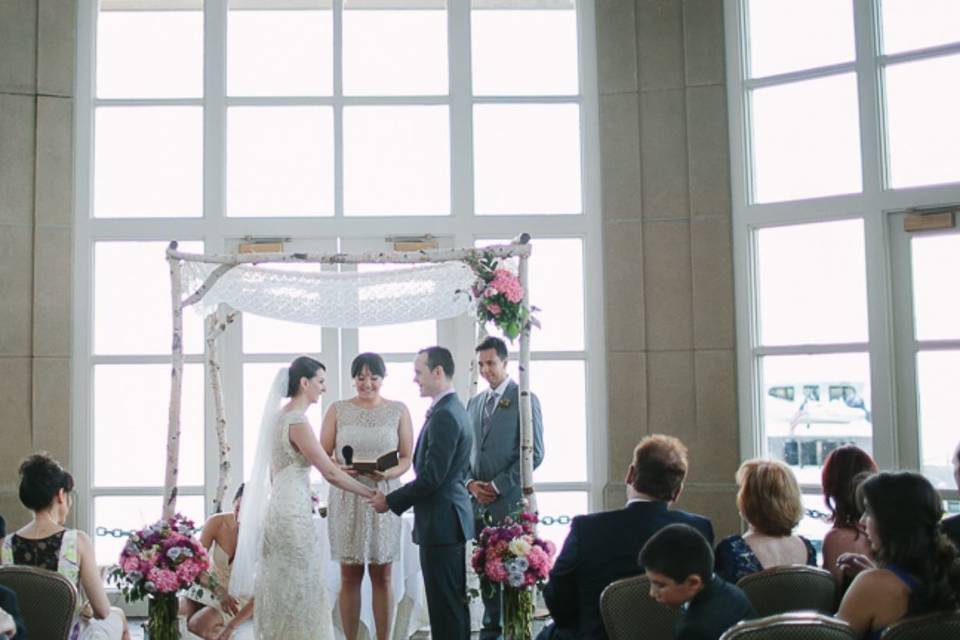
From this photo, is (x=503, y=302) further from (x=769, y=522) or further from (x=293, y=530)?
(x=769, y=522)

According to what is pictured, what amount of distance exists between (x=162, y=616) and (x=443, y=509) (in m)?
1.47

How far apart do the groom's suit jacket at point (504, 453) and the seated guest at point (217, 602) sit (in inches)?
49.4

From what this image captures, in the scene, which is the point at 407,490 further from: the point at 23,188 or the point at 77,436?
the point at 23,188

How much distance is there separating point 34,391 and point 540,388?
10.4ft

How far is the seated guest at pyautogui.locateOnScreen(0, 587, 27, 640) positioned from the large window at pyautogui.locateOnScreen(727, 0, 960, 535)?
4.55 meters

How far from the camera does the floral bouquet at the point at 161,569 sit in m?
5.02

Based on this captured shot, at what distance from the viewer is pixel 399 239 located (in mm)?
6871

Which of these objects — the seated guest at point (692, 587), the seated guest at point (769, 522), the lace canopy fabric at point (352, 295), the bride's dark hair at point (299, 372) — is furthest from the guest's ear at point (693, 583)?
the lace canopy fabric at point (352, 295)

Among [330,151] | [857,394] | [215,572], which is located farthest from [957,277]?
[215,572]

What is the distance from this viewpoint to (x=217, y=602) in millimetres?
5371

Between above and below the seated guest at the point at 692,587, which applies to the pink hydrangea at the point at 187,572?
below

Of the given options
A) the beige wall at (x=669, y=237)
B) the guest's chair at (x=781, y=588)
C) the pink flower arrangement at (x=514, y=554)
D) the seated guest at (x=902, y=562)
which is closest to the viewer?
the seated guest at (x=902, y=562)

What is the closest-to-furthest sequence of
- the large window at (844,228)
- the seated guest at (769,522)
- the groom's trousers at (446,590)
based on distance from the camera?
the seated guest at (769,522), the groom's trousers at (446,590), the large window at (844,228)

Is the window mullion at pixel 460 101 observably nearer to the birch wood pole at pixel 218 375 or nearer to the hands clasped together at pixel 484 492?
the birch wood pole at pixel 218 375
